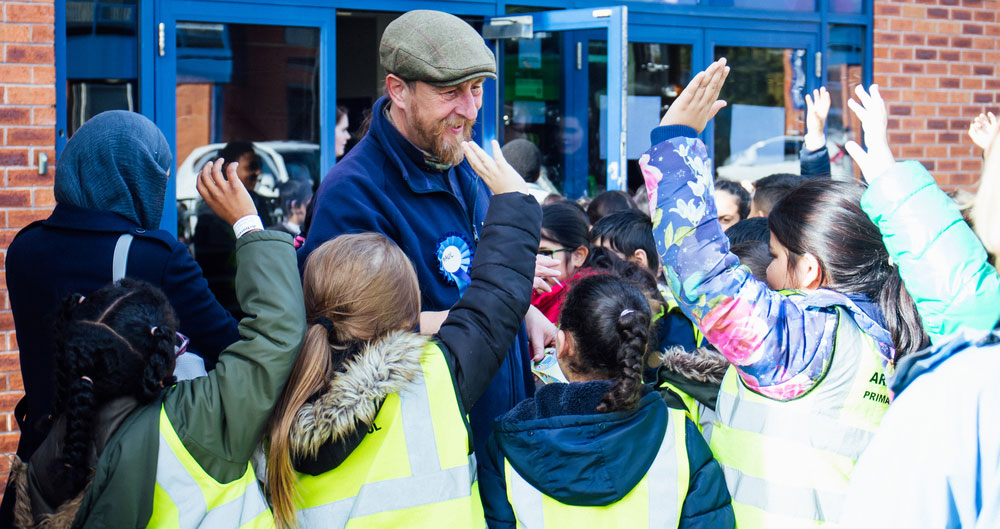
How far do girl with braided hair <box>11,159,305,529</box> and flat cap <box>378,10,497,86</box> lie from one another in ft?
2.38

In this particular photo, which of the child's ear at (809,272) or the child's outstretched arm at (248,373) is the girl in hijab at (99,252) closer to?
the child's outstretched arm at (248,373)

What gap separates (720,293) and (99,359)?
1.27m

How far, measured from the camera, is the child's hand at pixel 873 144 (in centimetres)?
185

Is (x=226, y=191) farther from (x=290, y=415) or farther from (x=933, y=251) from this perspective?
(x=933, y=251)

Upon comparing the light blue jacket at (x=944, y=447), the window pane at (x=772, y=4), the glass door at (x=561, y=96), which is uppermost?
the window pane at (x=772, y=4)

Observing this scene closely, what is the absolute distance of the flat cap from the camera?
2.48 m

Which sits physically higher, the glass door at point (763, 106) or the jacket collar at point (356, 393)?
the glass door at point (763, 106)

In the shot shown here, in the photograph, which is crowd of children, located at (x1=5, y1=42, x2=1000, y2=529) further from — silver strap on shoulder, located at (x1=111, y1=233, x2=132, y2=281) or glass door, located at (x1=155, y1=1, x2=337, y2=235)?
glass door, located at (x1=155, y1=1, x2=337, y2=235)

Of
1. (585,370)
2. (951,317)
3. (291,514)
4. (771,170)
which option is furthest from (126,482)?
(771,170)

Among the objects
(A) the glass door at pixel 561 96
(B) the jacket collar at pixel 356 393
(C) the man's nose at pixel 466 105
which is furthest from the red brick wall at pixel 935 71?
(B) the jacket collar at pixel 356 393

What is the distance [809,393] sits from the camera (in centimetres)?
204

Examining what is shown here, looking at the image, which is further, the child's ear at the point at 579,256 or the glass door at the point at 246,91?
the glass door at the point at 246,91

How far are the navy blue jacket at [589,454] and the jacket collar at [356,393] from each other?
1.11ft

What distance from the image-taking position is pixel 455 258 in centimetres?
259
